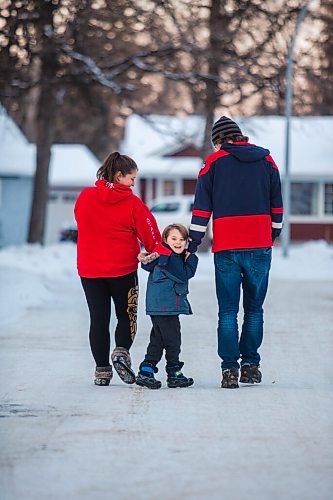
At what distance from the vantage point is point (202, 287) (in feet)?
61.4

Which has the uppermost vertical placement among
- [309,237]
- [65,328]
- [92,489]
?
[309,237]

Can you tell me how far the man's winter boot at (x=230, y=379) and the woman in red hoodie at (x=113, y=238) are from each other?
625 mm

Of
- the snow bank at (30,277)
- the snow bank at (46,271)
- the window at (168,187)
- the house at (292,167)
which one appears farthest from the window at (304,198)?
the snow bank at (30,277)

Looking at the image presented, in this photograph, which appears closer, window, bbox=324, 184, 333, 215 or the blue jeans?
the blue jeans

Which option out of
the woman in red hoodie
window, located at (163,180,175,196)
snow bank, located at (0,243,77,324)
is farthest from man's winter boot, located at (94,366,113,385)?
window, located at (163,180,175,196)

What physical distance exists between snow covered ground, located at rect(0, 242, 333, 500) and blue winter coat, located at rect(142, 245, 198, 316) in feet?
1.79

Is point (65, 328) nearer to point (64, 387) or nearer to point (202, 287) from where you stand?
point (64, 387)

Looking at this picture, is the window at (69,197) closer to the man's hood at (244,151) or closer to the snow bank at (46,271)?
the snow bank at (46,271)

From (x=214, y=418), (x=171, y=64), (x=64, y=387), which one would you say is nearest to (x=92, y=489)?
(x=214, y=418)

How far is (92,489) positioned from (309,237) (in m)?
43.5

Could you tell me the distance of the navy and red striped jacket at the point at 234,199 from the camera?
25.7 feet

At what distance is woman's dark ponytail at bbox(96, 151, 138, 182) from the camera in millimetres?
7973

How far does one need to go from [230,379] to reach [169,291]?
711 mm

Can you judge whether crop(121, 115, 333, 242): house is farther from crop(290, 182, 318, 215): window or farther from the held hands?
the held hands
